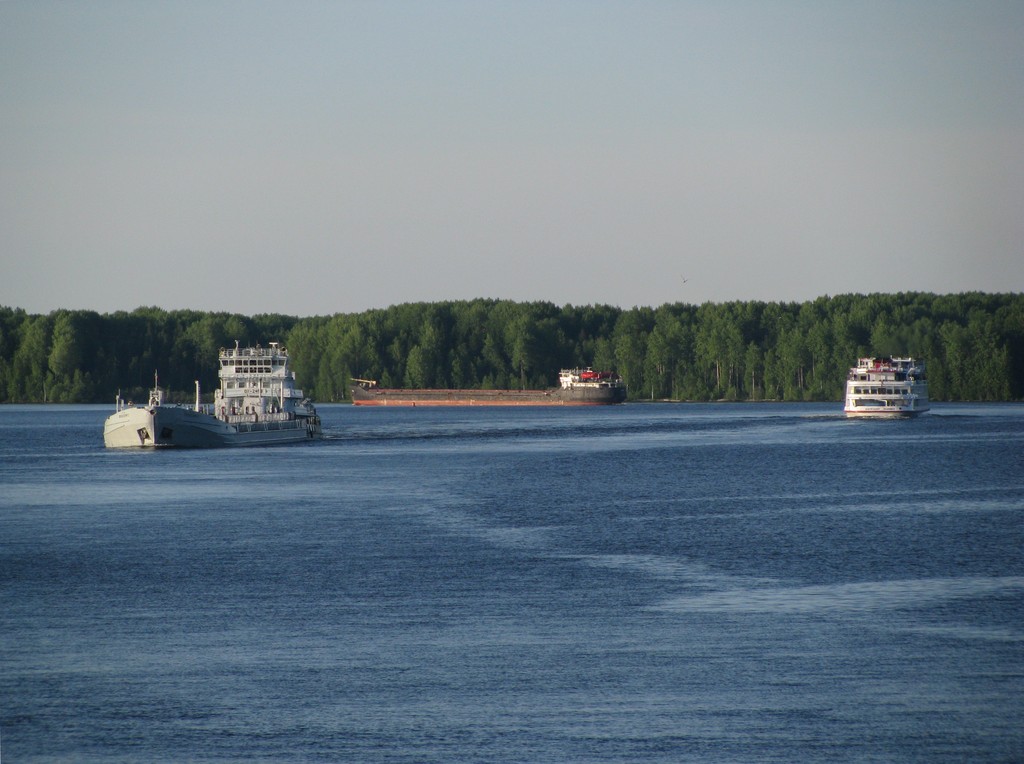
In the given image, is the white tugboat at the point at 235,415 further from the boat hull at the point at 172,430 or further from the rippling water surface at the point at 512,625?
the rippling water surface at the point at 512,625

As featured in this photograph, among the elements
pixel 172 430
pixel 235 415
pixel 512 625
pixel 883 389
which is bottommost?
pixel 512 625

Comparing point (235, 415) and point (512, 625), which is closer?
point (512, 625)

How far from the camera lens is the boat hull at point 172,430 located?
399 ft

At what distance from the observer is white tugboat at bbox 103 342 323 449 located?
12244cm

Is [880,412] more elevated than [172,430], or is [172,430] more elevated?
[172,430]

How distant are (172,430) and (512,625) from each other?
3601 inches

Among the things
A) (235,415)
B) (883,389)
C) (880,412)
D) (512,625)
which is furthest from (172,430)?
(880,412)

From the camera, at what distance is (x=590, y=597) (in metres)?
41.4

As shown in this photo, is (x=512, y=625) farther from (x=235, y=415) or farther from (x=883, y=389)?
(x=883, y=389)

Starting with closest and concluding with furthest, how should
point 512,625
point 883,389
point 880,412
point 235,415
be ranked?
point 512,625, point 235,415, point 883,389, point 880,412

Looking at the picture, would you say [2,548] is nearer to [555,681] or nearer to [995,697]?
[555,681]

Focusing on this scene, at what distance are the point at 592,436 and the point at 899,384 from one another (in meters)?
52.7

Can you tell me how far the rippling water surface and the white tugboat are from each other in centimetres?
4035

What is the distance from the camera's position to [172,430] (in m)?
123
